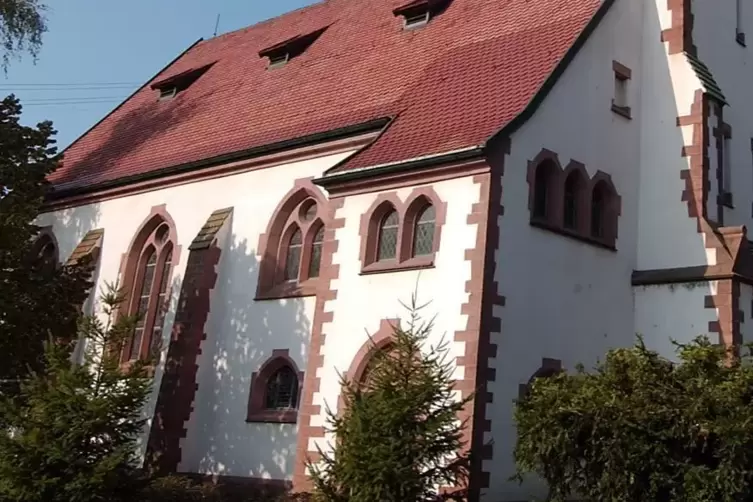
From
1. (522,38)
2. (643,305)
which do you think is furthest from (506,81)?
(643,305)

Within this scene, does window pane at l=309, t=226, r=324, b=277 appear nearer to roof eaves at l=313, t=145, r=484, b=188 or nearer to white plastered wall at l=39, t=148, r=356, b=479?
white plastered wall at l=39, t=148, r=356, b=479

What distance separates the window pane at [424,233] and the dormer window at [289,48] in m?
9.12

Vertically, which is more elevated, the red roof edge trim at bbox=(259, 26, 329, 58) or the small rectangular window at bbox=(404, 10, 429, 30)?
the red roof edge trim at bbox=(259, 26, 329, 58)

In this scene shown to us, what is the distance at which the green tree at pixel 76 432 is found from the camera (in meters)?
13.0

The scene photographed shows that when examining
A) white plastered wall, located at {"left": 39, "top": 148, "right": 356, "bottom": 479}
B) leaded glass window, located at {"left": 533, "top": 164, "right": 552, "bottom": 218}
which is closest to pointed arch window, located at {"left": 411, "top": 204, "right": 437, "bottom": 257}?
leaded glass window, located at {"left": 533, "top": 164, "right": 552, "bottom": 218}

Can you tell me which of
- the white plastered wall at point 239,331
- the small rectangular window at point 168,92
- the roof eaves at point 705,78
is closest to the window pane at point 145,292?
the white plastered wall at point 239,331

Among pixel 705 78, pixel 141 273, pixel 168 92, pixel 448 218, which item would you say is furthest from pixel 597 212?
pixel 168 92

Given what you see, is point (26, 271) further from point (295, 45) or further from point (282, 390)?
point (295, 45)

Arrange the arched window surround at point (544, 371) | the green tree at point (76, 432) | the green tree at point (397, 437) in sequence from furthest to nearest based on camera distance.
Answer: the arched window surround at point (544, 371), the green tree at point (76, 432), the green tree at point (397, 437)

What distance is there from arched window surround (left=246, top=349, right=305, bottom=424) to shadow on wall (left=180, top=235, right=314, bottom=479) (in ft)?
0.32

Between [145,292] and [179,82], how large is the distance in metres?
6.99

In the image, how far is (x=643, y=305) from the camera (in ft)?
53.1

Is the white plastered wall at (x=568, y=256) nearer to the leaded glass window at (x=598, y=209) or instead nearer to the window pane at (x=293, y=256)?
the leaded glass window at (x=598, y=209)

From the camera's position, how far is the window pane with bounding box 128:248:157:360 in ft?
67.9
